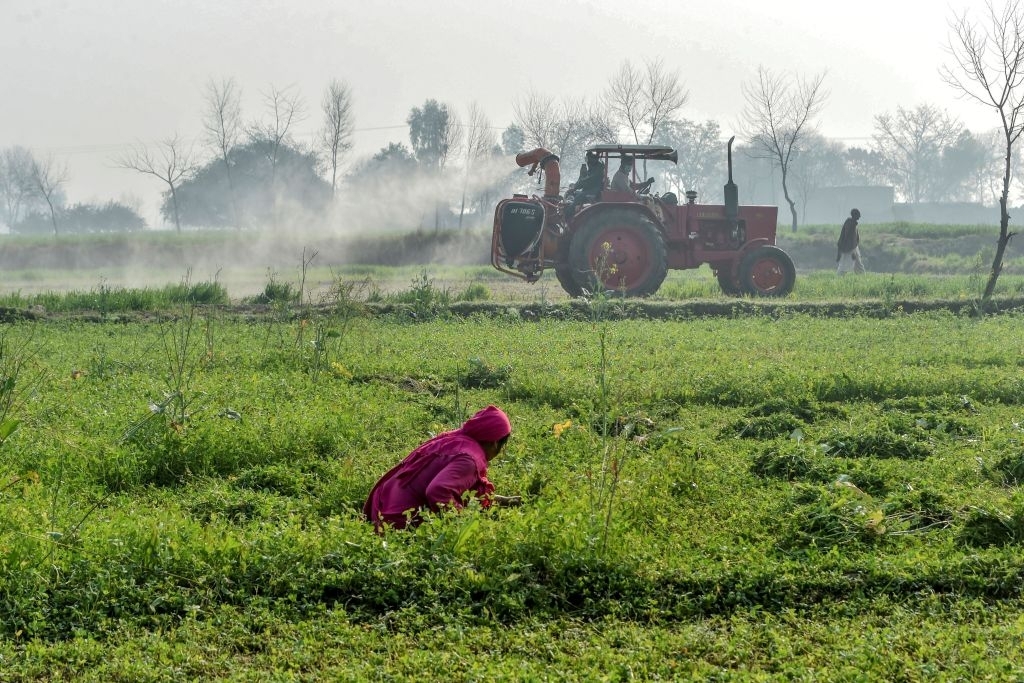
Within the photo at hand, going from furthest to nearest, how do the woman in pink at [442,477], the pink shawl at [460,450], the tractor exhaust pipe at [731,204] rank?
1. the tractor exhaust pipe at [731,204]
2. the pink shawl at [460,450]
3. the woman in pink at [442,477]

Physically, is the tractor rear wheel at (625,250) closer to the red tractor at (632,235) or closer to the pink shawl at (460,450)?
the red tractor at (632,235)

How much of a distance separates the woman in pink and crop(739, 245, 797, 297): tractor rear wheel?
517 inches

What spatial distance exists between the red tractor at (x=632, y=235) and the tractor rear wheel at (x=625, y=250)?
2 centimetres

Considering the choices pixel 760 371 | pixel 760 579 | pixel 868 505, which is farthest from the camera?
pixel 760 371

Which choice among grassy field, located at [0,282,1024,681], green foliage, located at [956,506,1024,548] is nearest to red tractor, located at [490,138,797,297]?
grassy field, located at [0,282,1024,681]

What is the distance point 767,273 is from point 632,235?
2689 mm

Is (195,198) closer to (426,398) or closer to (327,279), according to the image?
(327,279)

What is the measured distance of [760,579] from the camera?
479 cm

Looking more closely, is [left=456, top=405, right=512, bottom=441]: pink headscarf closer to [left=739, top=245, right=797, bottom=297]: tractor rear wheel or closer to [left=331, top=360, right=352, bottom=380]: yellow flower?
[left=331, top=360, right=352, bottom=380]: yellow flower

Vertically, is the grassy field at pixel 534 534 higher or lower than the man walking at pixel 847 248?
lower

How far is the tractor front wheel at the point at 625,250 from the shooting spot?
56.7 ft

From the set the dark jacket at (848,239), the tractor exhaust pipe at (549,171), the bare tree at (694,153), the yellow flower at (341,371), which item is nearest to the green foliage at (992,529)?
the yellow flower at (341,371)

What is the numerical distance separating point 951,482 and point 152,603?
4452 mm

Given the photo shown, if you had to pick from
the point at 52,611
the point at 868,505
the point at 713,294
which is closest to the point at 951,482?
the point at 868,505
